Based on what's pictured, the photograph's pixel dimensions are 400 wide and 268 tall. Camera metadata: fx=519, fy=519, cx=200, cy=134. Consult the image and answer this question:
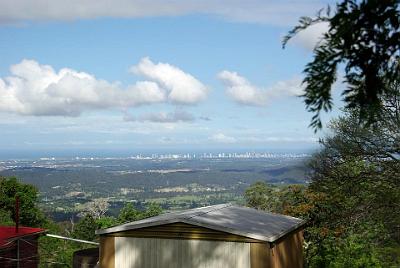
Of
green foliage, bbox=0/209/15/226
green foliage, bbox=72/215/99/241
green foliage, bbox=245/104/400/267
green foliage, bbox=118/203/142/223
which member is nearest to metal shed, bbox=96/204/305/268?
green foliage, bbox=245/104/400/267

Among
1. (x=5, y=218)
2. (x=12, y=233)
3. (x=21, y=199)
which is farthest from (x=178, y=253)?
(x=21, y=199)

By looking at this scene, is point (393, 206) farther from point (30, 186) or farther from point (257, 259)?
point (30, 186)

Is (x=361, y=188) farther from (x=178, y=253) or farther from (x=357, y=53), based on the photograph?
(x=357, y=53)

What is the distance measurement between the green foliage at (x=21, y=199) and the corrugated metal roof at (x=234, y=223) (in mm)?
28580

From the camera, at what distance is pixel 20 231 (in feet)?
63.0

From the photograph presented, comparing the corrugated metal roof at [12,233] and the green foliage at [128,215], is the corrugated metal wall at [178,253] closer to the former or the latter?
the corrugated metal roof at [12,233]

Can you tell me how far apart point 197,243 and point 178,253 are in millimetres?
617

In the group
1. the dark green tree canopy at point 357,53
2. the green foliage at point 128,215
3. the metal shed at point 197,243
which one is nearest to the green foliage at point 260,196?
the green foliage at point 128,215

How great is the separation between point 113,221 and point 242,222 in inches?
808

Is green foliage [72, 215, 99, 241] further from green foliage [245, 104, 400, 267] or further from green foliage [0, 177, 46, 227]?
green foliage [245, 104, 400, 267]

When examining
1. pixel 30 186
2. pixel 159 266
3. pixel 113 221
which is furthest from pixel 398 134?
pixel 30 186

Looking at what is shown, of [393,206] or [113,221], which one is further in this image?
[113,221]

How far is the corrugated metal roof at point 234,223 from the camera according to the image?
13.1 metres

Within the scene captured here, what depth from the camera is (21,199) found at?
40656 millimetres
